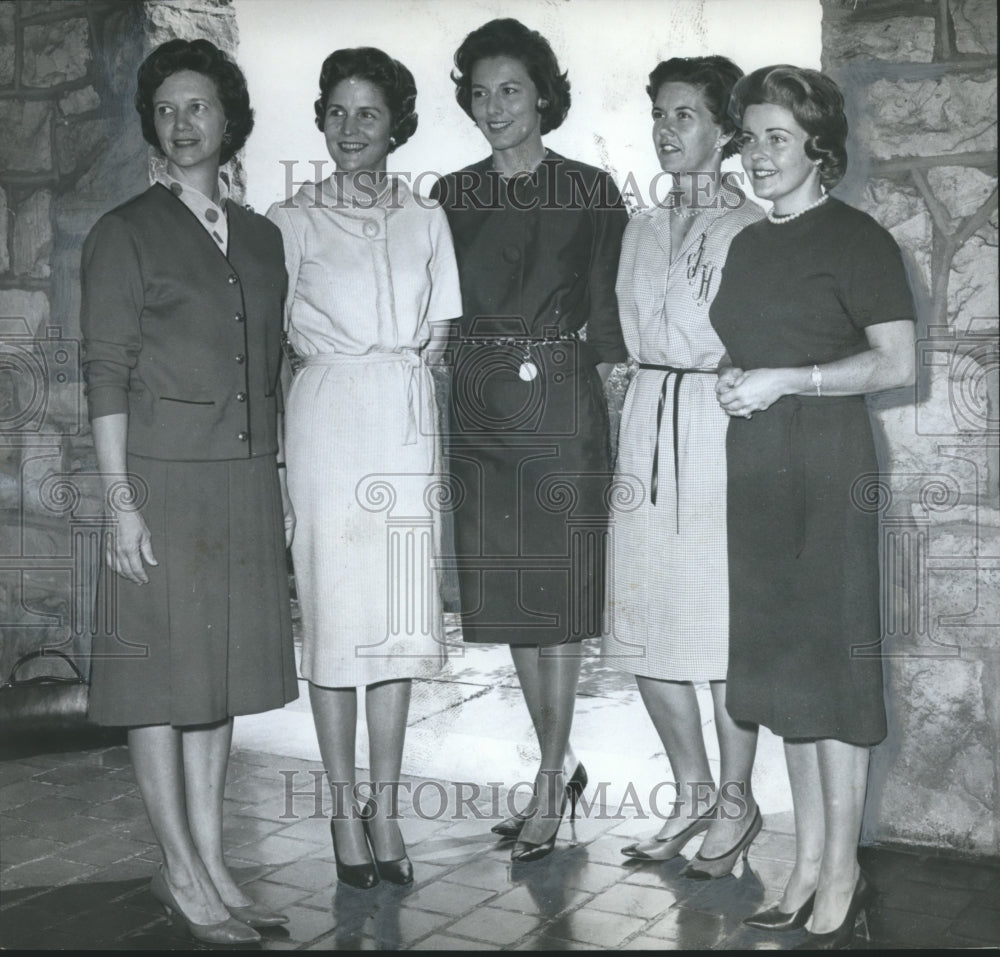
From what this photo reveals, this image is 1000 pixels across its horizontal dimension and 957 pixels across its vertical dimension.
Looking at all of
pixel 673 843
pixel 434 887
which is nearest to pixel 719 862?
pixel 673 843

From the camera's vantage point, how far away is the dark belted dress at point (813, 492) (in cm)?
335

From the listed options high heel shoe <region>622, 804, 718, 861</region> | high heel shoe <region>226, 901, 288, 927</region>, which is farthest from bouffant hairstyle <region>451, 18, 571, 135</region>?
high heel shoe <region>226, 901, 288, 927</region>

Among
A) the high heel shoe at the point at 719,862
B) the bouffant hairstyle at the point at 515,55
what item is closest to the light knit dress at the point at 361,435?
the bouffant hairstyle at the point at 515,55

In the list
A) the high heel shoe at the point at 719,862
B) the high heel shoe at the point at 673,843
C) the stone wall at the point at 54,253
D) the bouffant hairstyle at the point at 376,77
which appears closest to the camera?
the bouffant hairstyle at the point at 376,77

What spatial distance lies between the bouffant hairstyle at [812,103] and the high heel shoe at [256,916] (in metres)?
2.40

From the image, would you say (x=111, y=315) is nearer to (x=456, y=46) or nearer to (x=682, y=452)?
(x=456, y=46)

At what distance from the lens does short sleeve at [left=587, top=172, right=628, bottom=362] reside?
13.1ft

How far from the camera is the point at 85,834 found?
162 inches

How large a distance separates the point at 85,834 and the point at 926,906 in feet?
8.15

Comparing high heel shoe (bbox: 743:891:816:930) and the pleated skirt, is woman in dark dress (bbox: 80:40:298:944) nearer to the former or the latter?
the pleated skirt

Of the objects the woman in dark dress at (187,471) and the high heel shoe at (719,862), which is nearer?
the woman in dark dress at (187,471)

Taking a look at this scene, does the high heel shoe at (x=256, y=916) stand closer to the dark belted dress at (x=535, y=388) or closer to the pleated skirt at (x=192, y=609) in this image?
the pleated skirt at (x=192, y=609)

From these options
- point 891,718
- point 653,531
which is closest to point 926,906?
point 891,718

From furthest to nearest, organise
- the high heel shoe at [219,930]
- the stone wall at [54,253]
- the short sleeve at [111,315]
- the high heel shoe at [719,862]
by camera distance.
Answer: the stone wall at [54,253]
the high heel shoe at [719,862]
the high heel shoe at [219,930]
the short sleeve at [111,315]
